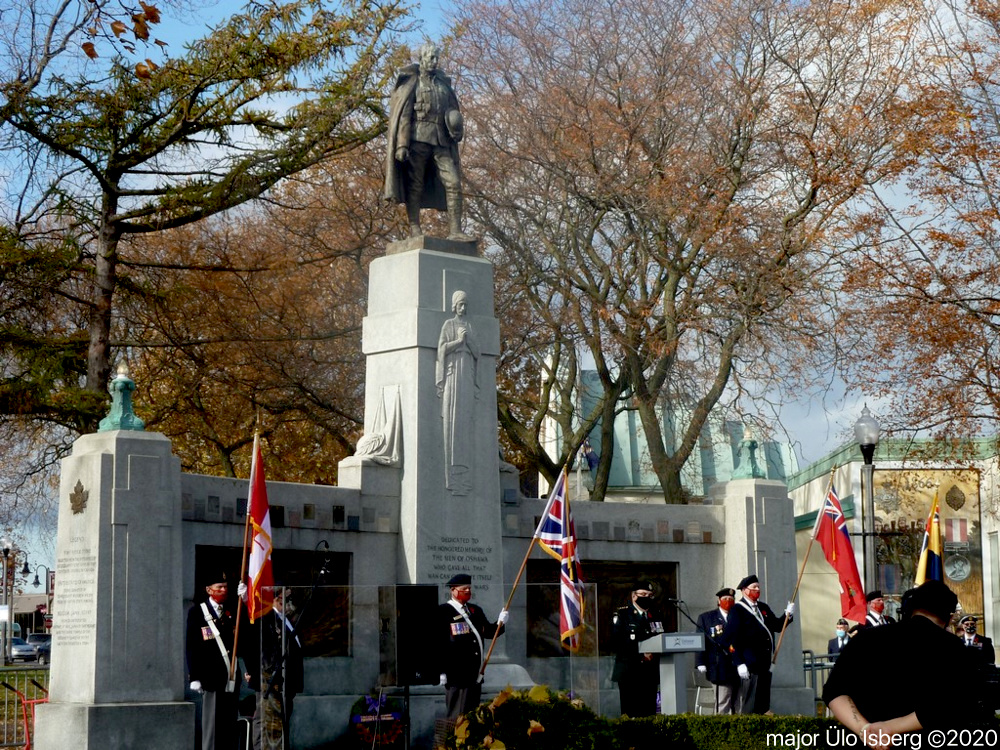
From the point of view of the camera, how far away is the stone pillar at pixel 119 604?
15531mm

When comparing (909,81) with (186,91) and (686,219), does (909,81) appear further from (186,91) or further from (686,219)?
(186,91)

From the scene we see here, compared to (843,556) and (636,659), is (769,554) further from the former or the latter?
(636,659)

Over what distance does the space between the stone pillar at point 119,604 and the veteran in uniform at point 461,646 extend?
2.59 meters

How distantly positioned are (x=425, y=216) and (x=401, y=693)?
43.3 feet

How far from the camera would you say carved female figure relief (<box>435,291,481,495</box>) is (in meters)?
18.2

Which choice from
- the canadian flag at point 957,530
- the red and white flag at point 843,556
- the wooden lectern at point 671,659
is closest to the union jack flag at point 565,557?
the wooden lectern at point 671,659

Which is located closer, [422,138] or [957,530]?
[422,138]

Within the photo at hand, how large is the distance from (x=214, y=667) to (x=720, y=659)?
633 centimetres

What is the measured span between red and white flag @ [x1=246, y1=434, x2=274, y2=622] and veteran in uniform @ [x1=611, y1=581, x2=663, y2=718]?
4443mm

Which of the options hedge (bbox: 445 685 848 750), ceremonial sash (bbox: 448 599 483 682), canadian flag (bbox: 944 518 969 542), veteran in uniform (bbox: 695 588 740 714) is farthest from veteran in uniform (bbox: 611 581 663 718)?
canadian flag (bbox: 944 518 969 542)

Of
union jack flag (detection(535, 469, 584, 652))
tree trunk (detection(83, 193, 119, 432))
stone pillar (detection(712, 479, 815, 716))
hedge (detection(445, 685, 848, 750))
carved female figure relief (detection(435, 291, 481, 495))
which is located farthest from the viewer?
tree trunk (detection(83, 193, 119, 432))

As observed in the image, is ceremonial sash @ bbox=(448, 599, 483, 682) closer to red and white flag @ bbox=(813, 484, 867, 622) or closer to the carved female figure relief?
the carved female figure relief

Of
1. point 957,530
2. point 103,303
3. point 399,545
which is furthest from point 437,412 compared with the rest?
point 957,530

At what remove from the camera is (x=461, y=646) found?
15.8 meters
